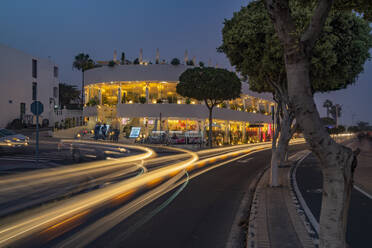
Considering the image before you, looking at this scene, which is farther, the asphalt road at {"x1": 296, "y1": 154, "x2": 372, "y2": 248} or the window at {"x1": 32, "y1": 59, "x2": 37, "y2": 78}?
the window at {"x1": 32, "y1": 59, "x2": 37, "y2": 78}

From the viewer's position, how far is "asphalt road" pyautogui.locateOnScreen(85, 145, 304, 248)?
18.7 feet

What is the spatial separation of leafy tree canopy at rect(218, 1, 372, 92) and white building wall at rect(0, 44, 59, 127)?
44460mm

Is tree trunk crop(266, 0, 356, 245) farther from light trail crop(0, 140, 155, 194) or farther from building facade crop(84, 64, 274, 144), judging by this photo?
building facade crop(84, 64, 274, 144)

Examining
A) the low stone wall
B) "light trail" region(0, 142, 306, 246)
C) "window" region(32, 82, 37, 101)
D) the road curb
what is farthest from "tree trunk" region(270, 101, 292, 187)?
"window" region(32, 82, 37, 101)

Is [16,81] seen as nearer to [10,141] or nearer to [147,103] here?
[147,103]

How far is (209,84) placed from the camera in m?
37.0

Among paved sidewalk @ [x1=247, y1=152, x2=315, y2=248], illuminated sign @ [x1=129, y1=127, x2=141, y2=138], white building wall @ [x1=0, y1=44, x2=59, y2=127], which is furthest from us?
white building wall @ [x1=0, y1=44, x2=59, y2=127]

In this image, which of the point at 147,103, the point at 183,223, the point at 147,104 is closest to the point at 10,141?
the point at 183,223

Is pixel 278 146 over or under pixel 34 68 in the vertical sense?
under

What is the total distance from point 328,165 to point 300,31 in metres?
7.95

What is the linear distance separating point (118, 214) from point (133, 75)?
44.3 meters

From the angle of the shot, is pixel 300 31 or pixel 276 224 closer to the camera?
pixel 276 224

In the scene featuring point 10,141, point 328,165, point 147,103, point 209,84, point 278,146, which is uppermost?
point 209,84

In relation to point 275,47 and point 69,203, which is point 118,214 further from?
point 275,47
